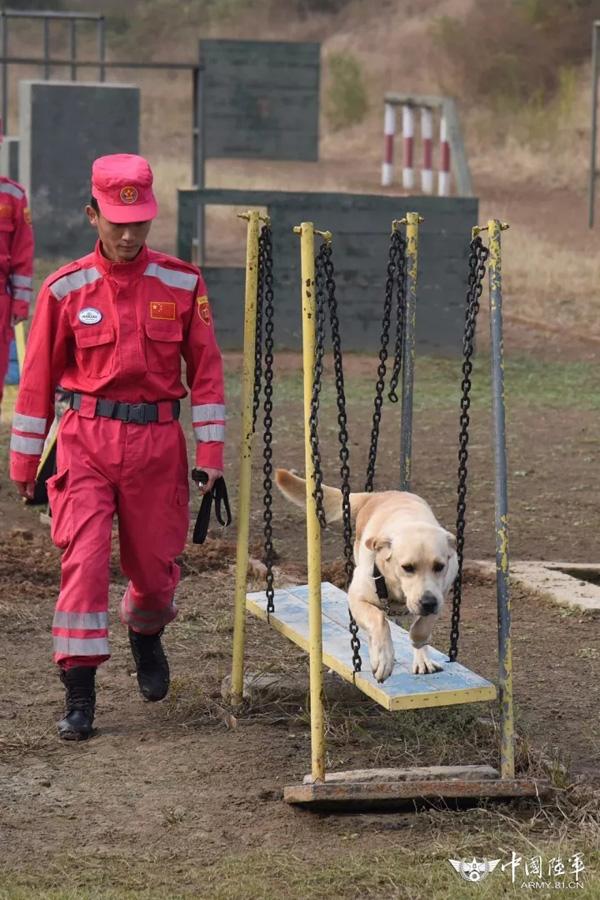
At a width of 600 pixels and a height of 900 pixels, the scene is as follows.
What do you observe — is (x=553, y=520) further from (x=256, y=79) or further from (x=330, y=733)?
(x=256, y=79)

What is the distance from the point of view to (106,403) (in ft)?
17.1

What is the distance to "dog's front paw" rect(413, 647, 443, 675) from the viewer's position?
4953 millimetres

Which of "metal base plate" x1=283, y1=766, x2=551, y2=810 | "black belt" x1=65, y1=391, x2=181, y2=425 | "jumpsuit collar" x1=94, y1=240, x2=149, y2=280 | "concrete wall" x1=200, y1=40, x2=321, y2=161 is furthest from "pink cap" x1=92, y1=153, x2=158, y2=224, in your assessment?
"concrete wall" x1=200, y1=40, x2=321, y2=161

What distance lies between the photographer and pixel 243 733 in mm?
5398

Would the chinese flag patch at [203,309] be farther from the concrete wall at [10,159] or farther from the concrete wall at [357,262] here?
the concrete wall at [10,159]

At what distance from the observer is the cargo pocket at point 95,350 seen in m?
5.18

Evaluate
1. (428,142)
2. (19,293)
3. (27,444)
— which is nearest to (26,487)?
(27,444)

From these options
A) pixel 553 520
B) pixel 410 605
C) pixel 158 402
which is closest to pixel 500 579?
pixel 410 605

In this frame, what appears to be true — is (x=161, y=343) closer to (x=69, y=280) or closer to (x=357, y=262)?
(x=69, y=280)

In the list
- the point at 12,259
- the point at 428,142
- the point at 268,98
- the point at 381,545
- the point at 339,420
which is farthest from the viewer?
the point at 428,142

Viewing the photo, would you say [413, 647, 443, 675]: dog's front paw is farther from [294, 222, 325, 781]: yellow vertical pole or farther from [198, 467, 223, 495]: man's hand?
[198, 467, 223, 495]: man's hand

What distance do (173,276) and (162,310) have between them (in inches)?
5.3

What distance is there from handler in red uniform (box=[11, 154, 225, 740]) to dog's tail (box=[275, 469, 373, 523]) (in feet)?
1.41

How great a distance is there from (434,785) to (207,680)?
1.55 meters
